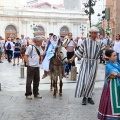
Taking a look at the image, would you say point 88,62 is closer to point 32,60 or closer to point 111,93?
point 32,60

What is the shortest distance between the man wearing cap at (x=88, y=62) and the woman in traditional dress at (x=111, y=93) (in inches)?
76.4

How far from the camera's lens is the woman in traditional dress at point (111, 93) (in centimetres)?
596

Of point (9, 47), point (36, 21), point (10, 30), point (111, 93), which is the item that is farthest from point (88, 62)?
point (36, 21)

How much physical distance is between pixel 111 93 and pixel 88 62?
2.19 metres

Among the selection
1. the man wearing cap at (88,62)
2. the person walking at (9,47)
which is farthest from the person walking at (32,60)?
the person walking at (9,47)

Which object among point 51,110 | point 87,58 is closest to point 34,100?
point 51,110

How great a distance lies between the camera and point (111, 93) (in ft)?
19.6

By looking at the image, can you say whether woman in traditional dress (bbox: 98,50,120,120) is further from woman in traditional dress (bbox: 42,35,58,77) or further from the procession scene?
woman in traditional dress (bbox: 42,35,58,77)

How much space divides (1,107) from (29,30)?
52.9 m

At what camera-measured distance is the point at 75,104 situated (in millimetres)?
8250

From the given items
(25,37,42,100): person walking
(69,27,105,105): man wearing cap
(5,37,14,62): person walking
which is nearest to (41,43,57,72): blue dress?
(25,37,42,100): person walking

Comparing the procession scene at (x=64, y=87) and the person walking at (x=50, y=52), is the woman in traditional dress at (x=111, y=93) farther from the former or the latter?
the person walking at (x=50, y=52)

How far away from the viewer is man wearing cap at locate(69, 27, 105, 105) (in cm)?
805

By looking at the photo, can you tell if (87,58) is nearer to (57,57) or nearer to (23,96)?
(57,57)
